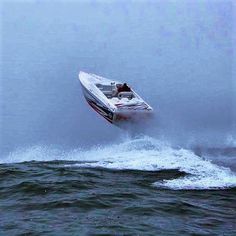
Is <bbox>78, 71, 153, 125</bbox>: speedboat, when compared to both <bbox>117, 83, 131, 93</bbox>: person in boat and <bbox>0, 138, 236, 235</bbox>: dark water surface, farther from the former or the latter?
<bbox>0, 138, 236, 235</bbox>: dark water surface

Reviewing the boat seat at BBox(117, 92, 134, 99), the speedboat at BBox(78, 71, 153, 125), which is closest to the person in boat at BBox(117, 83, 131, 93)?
the speedboat at BBox(78, 71, 153, 125)

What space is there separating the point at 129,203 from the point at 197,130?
12941 millimetres

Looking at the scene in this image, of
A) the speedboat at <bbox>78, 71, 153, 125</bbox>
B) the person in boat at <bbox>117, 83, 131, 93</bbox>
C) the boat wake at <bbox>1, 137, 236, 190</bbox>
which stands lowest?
the boat wake at <bbox>1, 137, 236, 190</bbox>

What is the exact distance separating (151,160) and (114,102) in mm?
3306

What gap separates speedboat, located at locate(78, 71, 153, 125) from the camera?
1786cm

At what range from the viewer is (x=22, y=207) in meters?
10.8

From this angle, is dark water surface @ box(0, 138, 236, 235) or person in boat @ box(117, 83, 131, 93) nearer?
dark water surface @ box(0, 138, 236, 235)

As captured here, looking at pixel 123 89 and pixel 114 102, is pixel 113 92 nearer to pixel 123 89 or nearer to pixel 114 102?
pixel 123 89

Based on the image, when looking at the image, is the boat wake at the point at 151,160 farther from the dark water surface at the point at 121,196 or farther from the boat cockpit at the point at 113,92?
the boat cockpit at the point at 113,92

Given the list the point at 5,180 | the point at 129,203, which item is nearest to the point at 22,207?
the point at 129,203

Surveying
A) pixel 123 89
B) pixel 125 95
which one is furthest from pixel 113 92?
pixel 125 95

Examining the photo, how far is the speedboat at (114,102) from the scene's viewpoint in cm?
1786

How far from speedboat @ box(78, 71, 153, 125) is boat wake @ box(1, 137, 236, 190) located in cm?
132

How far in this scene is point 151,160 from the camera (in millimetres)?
16328
